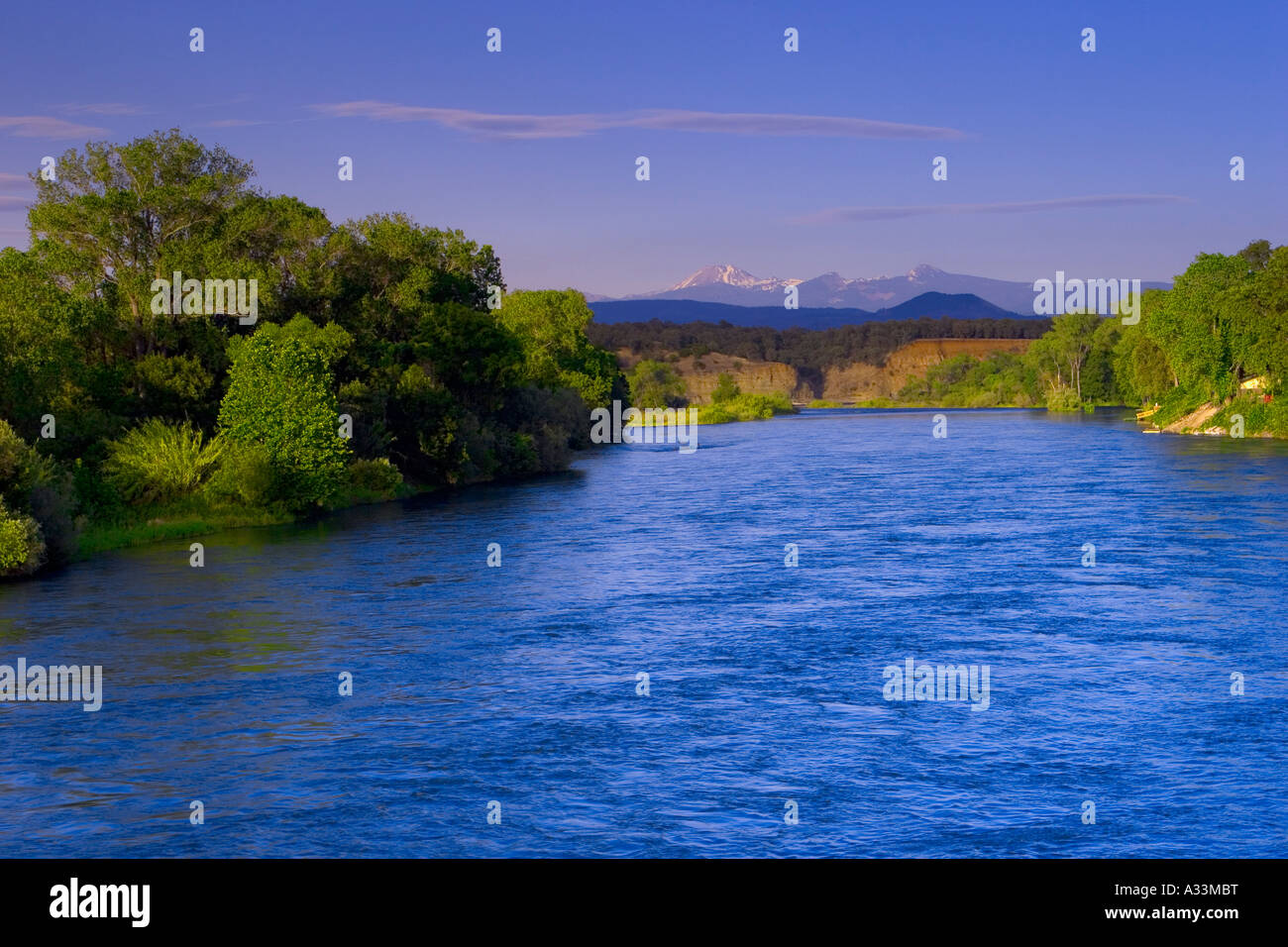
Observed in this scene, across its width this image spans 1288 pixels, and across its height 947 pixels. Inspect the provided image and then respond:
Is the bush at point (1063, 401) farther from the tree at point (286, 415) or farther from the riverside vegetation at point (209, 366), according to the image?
the tree at point (286, 415)

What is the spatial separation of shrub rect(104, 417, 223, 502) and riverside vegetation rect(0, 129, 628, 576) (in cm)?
7

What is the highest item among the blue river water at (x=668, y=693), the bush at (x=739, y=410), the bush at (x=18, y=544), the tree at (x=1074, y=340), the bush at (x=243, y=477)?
the tree at (x=1074, y=340)

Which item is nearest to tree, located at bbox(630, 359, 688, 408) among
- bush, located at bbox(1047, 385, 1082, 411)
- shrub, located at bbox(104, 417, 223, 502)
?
bush, located at bbox(1047, 385, 1082, 411)

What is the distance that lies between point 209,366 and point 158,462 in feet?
23.5

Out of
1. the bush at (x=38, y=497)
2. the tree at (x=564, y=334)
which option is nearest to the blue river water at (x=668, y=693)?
the bush at (x=38, y=497)

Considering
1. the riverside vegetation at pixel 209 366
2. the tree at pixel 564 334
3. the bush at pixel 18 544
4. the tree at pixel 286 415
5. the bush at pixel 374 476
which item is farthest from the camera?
the tree at pixel 564 334

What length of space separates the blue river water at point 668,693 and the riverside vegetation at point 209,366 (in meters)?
4.20

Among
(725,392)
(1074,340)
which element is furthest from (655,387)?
(1074,340)

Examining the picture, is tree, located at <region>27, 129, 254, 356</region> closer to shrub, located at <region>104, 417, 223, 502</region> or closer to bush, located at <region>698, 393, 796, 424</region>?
shrub, located at <region>104, 417, 223, 502</region>

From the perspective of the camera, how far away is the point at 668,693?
65.5 feet

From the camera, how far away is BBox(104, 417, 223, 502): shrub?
4338 centimetres

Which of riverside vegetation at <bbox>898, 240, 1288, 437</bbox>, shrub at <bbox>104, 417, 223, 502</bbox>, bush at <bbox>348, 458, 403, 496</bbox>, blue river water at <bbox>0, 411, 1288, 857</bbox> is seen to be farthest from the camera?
riverside vegetation at <bbox>898, 240, 1288, 437</bbox>

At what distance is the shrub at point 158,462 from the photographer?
43.4m

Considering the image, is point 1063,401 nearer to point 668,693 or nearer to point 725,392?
point 725,392
